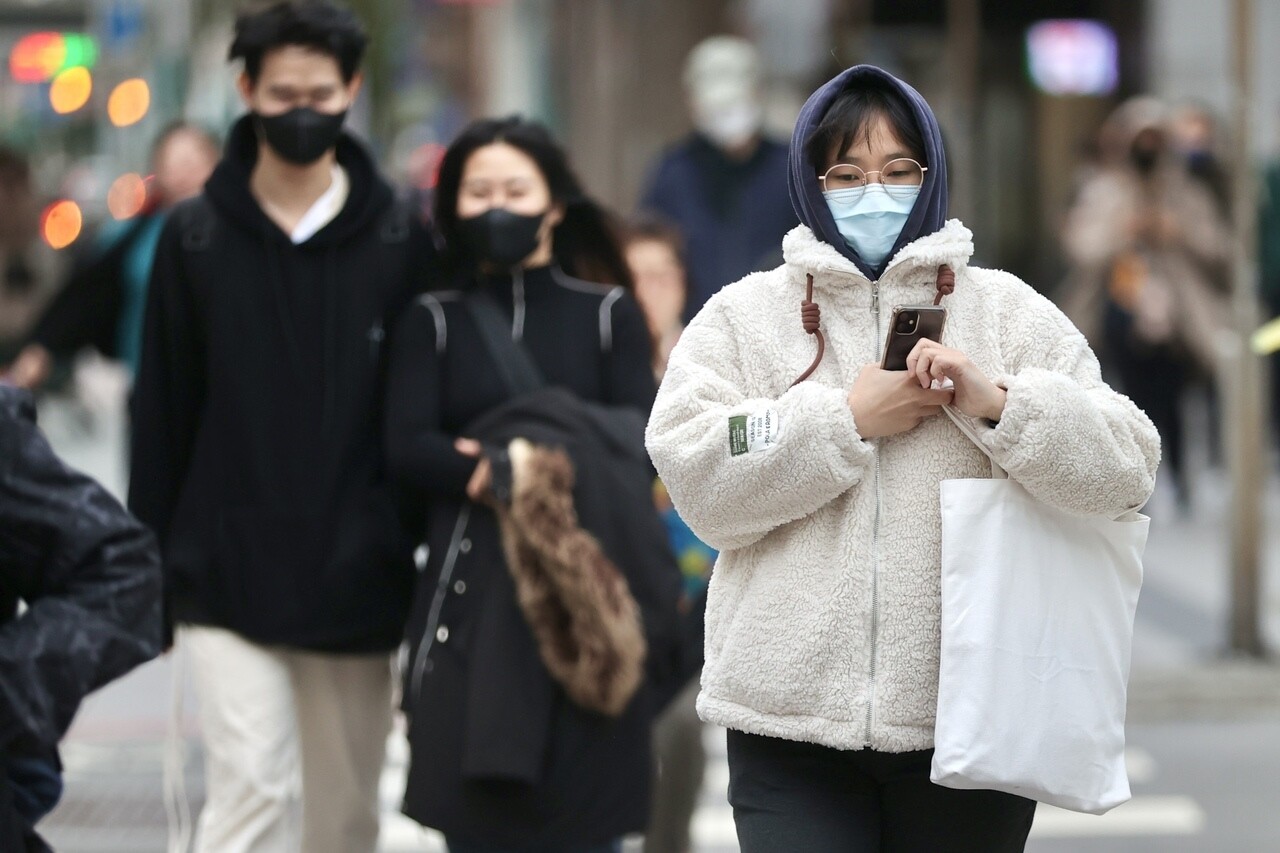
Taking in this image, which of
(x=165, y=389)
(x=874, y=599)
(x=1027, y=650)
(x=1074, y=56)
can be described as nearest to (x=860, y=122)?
(x=874, y=599)

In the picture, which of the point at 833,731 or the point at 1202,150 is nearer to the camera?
the point at 833,731

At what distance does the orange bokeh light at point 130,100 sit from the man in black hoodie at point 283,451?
20.2 metres

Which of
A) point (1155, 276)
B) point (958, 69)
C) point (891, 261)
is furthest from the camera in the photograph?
point (958, 69)

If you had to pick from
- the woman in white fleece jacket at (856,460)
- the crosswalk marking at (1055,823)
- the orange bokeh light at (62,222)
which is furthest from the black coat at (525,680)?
the orange bokeh light at (62,222)

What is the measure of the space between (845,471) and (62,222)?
25117 millimetres

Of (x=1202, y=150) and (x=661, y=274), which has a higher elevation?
(x=661, y=274)

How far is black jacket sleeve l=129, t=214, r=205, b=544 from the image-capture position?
4.94 meters

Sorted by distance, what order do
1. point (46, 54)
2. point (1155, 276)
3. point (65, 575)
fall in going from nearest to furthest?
point (65, 575)
point (1155, 276)
point (46, 54)

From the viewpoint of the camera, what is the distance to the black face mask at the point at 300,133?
4965 millimetres

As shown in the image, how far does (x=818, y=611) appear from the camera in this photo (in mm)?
3256

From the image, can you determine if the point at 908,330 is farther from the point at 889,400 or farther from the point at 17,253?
the point at 17,253

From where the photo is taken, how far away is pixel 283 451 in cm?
489

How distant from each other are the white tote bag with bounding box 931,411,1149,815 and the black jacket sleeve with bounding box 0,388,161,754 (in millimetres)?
1147

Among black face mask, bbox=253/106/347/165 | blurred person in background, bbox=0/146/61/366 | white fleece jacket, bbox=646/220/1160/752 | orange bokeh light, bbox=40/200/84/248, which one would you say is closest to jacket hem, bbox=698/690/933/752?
white fleece jacket, bbox=646/220/1160/752
